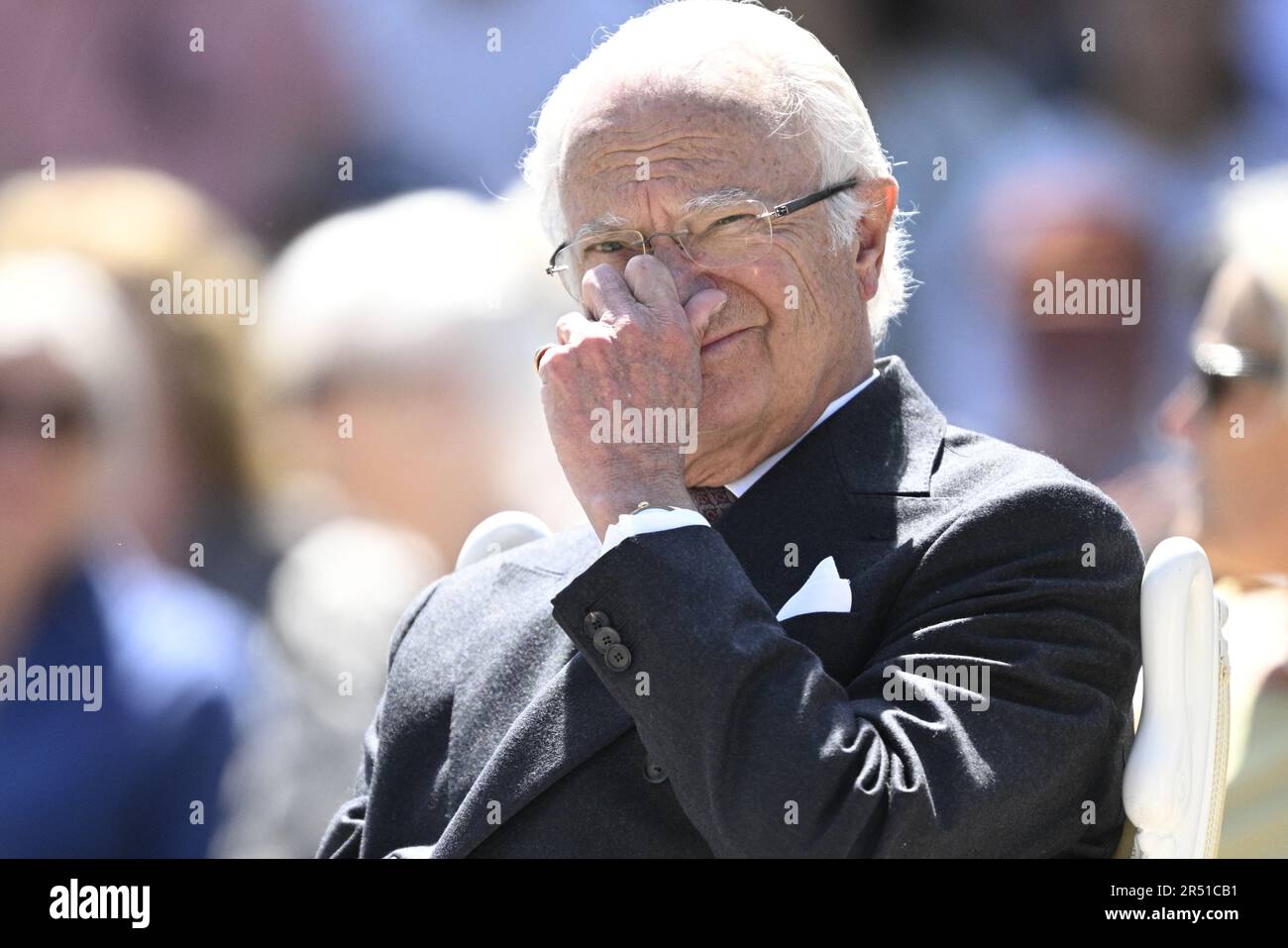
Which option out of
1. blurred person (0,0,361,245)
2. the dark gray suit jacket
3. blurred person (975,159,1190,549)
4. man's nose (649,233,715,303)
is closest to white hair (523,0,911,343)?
man's nose (649,233,715,303)

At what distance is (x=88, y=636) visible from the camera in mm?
3295

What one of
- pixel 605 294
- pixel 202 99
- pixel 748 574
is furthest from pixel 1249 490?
pixel 202 99

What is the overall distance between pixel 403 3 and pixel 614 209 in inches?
94.5

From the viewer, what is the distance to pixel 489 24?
4.48m

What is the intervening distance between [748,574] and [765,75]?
2.45 feet

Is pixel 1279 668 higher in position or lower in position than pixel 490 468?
lower

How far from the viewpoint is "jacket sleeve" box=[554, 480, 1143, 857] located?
1.96 m

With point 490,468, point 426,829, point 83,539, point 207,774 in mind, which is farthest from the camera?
point 490,468

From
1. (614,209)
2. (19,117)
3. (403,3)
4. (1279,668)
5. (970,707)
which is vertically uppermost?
(403,3)

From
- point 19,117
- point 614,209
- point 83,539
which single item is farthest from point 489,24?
point 614,209

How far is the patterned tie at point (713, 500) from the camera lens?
8.25ft

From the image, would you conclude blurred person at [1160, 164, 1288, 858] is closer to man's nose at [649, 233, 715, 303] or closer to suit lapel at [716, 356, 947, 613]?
suit lapel at [716, 356, 947, 613]

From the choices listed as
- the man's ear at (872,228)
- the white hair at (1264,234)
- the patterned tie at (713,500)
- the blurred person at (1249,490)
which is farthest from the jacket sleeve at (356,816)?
the white hair at (1264,234)

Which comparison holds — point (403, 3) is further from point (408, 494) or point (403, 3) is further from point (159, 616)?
point (159, 616)
